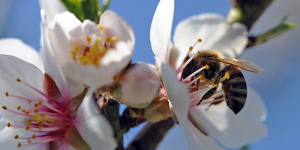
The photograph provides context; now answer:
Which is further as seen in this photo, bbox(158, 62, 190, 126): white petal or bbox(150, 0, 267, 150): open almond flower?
bbox(150, 0, 267, 150): open almond flower

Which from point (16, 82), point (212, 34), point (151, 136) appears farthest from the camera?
point (212, 34)

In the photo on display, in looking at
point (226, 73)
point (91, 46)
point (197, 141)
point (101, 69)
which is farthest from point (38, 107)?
point (226, 73)

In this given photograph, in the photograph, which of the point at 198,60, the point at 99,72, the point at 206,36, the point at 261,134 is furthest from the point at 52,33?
the point at 261,134

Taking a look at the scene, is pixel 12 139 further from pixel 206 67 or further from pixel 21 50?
pixel 206 67

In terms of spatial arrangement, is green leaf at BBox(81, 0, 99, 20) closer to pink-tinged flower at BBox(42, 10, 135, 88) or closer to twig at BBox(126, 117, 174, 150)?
pink-tinged flower at BBox(42, 10, 135, 88)

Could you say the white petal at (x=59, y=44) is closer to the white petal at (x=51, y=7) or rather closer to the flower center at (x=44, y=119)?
the flower center at (x=44, y=119)

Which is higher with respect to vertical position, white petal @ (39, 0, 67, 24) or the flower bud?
white petal @ (39, 0, 67, 24)

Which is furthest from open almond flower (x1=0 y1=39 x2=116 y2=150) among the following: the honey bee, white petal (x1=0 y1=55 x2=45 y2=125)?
the honey bee
